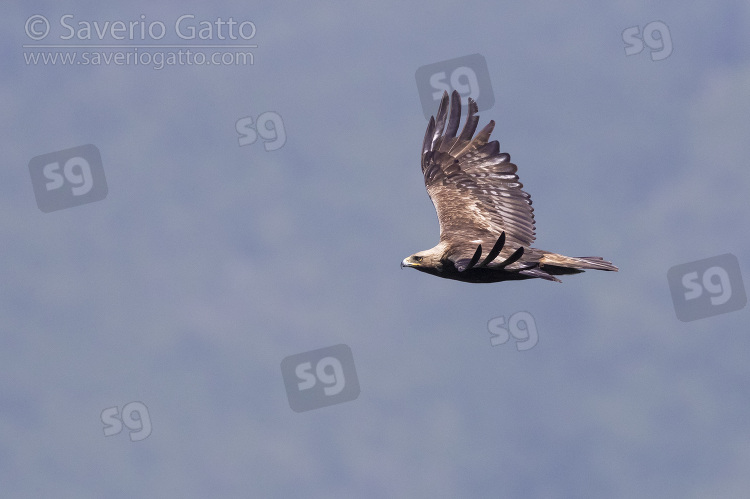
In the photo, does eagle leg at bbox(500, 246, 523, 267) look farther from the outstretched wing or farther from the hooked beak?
the outstretched wing

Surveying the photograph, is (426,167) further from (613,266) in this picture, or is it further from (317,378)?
(317,378)

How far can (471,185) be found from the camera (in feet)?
59.6

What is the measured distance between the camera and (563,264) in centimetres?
1556

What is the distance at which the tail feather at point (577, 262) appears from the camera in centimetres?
1549

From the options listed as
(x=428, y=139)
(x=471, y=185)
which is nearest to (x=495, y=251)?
(x=471, y=185)

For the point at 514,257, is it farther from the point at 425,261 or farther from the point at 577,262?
the point at 425,261

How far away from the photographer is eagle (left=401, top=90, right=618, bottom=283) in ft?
51.2

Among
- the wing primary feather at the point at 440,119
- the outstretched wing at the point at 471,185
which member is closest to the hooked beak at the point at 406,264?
the outstretched wing at the point at 471,185

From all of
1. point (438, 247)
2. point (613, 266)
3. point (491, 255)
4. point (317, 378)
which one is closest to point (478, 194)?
point (438, 247)

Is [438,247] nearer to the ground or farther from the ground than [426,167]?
nearer to the ground

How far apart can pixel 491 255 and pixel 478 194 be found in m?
4.77

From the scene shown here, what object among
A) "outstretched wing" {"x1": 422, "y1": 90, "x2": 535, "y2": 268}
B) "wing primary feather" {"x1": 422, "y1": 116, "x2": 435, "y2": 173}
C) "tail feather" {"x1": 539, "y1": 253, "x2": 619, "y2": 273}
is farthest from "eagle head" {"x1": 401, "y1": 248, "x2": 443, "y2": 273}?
"wing primary feather" {"x1": 422, "y1": 116, "x2": 435, "y2": 173}

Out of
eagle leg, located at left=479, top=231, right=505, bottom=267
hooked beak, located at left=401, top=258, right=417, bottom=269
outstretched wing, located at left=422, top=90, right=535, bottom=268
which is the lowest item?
eagle leg, located at left=479, top=231, right=505, bottom=267

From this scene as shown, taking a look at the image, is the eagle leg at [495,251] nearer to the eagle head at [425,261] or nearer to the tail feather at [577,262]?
the eagle head at [425,261]
